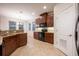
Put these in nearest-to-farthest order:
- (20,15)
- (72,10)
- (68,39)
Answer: (72,10) < (68,39) < (20,15)

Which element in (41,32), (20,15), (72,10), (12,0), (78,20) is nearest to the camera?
(12,0)

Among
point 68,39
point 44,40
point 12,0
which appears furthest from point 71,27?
point 44,40

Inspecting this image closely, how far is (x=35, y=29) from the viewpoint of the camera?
8750 millimetres

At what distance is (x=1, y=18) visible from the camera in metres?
5.20

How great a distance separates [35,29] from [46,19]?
1504 mm

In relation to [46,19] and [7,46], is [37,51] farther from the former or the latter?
[46,19]

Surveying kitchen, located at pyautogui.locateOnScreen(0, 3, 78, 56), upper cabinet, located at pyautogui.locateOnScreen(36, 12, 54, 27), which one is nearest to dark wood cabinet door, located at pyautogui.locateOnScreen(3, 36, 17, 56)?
kitchen, located at pyautogui.locateOnScreen(0, 3, 78, 56)

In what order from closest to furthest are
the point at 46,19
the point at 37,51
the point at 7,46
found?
the point at 7,46, the point at 37,51, the point at 46,19

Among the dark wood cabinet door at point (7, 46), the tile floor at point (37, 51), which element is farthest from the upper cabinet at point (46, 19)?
the dark wood cabinet door at point (7, 46)

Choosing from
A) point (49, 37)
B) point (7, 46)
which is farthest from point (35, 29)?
point (7, 46)

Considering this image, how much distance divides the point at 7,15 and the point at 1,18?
326 mm

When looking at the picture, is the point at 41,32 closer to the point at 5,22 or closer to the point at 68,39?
the point at 5,22

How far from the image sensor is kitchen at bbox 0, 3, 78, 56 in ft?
12.9

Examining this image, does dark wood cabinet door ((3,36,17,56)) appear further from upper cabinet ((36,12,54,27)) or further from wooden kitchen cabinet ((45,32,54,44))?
upper cabinet ((36,12,54,27))
